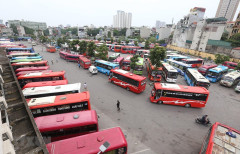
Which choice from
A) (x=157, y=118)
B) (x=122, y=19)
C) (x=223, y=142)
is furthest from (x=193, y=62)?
(x=122, y=19)

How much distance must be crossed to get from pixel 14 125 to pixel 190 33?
216 feet

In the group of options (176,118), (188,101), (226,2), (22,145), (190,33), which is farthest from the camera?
(226,2)

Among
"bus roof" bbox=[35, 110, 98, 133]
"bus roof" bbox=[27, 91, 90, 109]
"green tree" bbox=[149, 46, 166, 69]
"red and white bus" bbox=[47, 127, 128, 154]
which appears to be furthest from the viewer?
"green tree" bbox=[149, 46, 166, 69]

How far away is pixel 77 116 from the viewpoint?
7.68 meters

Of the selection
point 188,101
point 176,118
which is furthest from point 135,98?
point 188,101

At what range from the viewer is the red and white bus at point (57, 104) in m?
8.65

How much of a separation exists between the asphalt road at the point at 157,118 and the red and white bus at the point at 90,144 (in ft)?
8.93

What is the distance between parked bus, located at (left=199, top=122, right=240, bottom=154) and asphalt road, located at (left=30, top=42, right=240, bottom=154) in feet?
8.92

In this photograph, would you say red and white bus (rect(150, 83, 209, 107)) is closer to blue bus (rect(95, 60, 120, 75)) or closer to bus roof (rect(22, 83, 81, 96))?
bus roof (rect(22, 83, 81, 96))

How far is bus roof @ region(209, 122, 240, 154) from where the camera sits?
5.74 meters

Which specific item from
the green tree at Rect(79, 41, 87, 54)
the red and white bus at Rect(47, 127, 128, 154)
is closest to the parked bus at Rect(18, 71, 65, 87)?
the red and white bus at Rect(47, 127, 128, 154)

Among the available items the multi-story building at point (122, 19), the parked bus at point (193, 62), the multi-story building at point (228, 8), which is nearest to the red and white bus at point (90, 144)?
the parked bus at point (193, 62)

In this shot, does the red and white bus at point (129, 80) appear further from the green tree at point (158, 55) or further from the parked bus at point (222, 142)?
the parked bus at point (222, 142)

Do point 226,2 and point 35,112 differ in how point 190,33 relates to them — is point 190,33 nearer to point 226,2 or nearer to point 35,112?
point 35,112
